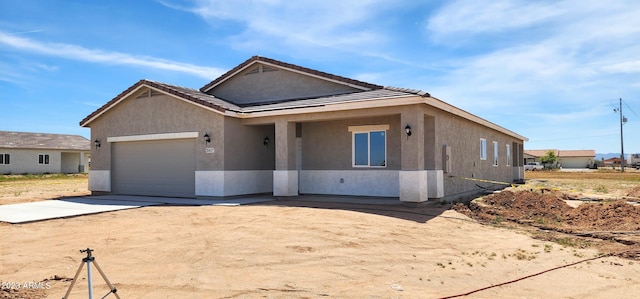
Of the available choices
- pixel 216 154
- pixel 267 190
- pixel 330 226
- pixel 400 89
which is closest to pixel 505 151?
pixel 400 89

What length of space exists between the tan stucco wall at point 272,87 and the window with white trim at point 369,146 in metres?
1.85

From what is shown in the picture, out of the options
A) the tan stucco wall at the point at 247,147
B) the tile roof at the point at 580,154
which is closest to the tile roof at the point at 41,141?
the tan stucco wall at the point at 247,147

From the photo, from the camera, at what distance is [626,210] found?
1141 cm

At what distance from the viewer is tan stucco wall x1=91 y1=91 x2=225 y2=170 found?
15391 millimetres

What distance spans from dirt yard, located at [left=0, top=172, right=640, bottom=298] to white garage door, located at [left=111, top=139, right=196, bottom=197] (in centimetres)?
444

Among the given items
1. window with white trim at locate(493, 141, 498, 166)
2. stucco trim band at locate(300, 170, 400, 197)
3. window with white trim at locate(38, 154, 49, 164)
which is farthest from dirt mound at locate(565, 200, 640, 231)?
window with white trim at locate(38, 154, 49, 164)

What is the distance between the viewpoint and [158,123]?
16.9 m

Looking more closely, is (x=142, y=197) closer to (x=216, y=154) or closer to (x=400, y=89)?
(x=216, y=154)

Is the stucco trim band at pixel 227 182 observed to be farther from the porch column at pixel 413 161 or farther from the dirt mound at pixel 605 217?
the dirt mound at pixel 605 217

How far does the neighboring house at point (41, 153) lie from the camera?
3903 cm

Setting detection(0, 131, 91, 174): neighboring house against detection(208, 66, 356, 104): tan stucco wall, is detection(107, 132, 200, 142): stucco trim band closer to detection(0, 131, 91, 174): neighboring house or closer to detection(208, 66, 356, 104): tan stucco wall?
detection(208, 66, 356, 104): tan stucco wall

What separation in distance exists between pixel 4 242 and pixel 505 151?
77.6 feet

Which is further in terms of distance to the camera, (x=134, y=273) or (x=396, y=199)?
(x=396, y=199)

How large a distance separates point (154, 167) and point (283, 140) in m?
5.83
